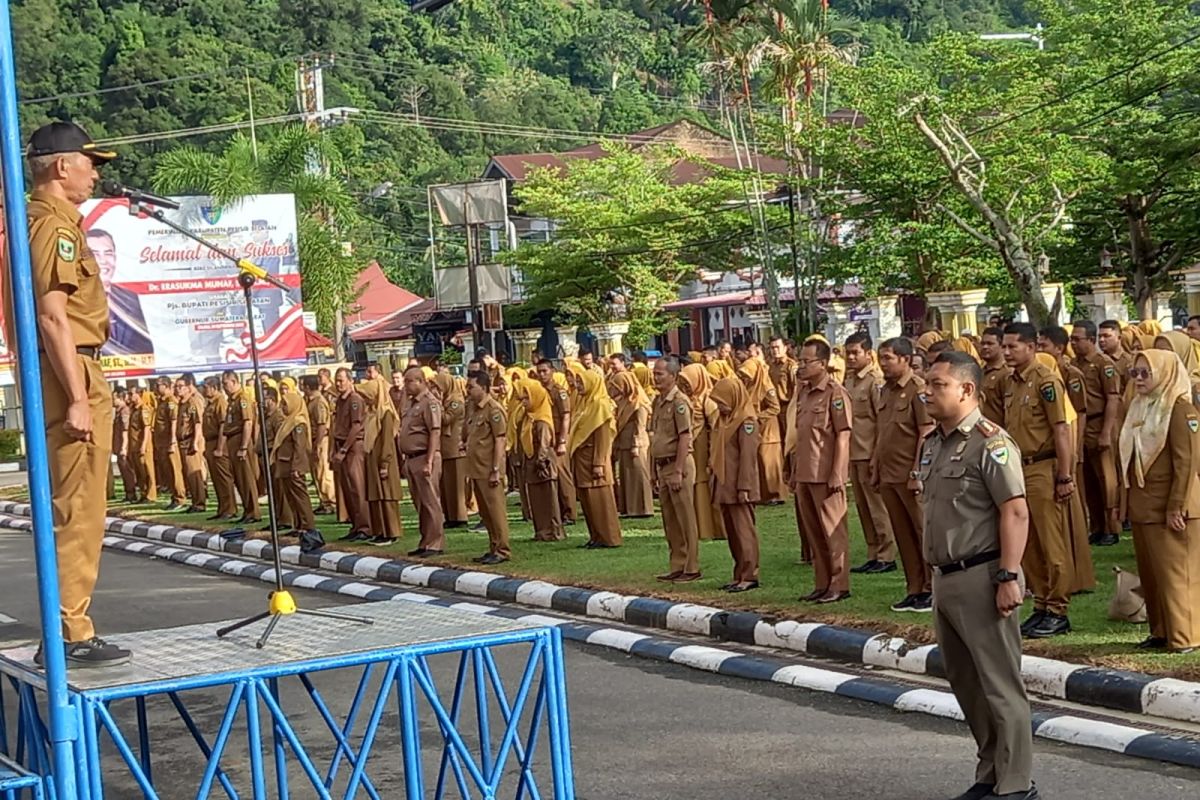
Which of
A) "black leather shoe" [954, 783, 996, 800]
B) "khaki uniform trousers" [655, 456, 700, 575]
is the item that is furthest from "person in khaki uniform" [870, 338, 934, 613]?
"black leather shoe" [954, 783, 996, 800]

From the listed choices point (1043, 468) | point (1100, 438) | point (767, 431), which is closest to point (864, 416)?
point (1100, 438)

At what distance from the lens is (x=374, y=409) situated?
19.3 m

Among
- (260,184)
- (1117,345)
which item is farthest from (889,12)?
(1117,345)

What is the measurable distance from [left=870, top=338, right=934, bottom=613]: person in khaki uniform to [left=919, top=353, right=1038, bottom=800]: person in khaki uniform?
172 inches

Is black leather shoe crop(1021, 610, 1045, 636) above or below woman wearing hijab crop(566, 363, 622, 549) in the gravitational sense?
below

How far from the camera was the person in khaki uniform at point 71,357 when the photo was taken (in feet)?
17.6

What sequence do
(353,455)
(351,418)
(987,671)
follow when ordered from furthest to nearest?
(351,418) < (353,455) < (987,671)

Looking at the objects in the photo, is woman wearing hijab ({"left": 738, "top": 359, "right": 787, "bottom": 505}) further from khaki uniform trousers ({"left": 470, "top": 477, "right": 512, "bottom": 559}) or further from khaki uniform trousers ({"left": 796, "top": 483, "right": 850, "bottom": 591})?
khaki uniform trousers ({"left": 796, "top": 483, "right": 850, "bottom": 591})

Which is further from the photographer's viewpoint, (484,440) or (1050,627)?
(484,440)

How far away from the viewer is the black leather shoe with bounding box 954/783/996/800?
6.35 m

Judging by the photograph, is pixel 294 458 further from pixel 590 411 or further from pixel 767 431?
pixel 767 431

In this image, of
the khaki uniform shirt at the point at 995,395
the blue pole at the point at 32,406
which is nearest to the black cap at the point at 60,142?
the blue pole at the point at 32,406

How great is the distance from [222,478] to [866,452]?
13261mm

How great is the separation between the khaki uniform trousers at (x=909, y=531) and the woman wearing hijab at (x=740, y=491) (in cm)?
132
